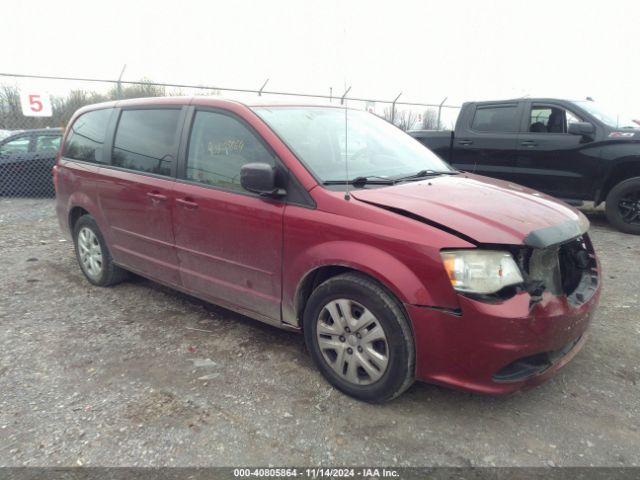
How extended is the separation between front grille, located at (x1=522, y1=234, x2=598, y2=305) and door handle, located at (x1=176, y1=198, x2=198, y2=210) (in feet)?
7.07

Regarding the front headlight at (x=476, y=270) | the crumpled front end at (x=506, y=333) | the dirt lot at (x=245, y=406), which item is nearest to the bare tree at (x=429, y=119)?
the dirt lot at (x=245, y=406)

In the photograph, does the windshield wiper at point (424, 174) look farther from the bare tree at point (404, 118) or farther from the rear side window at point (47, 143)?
the bare tree at point (404, 118)

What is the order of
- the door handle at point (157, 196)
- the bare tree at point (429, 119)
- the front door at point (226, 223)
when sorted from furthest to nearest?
1. the bare tree at point (429, 119)
2. the door handle at point (157, 196)
3. the front door at point (226, 223)

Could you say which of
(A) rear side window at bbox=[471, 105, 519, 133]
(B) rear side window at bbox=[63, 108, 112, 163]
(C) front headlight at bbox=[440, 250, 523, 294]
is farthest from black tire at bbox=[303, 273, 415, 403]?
(A) rear side window at bbox=[471, 105, 519, 133]

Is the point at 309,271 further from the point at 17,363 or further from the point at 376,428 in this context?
the point at 17,363

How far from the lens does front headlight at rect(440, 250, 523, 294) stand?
7.67ft

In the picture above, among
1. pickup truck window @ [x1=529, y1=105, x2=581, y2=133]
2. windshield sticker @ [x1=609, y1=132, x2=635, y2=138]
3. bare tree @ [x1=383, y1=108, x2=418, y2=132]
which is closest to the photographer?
windshield sticker @ [x1=609, y1=132, x2=635, y2=138]

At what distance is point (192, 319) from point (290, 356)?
1.03m

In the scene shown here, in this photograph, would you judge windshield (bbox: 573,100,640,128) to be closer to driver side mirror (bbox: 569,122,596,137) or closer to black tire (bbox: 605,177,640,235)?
driver side mirror (bbox: 569,122,596,137)

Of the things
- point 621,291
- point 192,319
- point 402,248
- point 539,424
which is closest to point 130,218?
point 192,319

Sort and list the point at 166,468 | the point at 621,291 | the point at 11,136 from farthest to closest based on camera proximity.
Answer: the point at 11,136, the point at 621,291, the point at 166,468

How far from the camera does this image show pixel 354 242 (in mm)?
2613

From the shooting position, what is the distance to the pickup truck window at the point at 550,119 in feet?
22.4

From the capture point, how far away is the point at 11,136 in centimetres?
920
